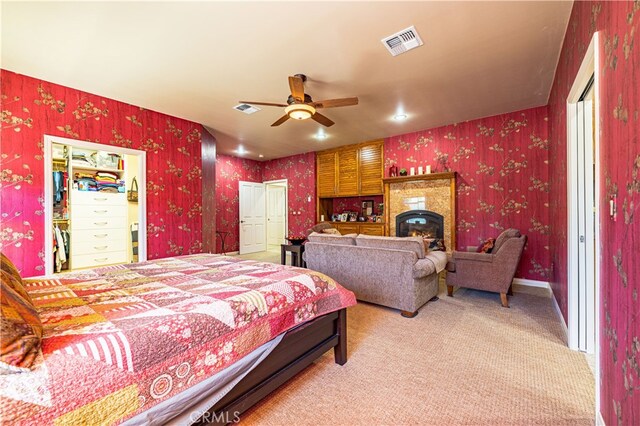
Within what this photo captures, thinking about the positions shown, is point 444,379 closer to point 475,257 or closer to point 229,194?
point 475,257

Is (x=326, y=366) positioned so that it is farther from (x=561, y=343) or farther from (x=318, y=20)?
(x=318, y=20)

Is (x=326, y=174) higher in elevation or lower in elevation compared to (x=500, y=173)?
higher

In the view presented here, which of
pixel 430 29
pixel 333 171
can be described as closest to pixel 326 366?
pixel 430 29

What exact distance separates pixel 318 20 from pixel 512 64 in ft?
7.13

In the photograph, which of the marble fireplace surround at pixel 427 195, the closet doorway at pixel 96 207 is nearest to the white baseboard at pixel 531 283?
the marble fireplace surround at pixel 427 195

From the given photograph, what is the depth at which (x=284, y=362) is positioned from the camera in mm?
1622

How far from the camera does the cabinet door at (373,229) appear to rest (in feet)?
18.7

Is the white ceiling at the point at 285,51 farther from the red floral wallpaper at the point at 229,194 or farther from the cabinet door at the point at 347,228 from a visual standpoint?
the red floral wallpaper at the point at 229,194

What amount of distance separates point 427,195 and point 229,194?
16.4 feet

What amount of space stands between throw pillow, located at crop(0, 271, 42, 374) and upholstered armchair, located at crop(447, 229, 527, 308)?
3.79 metres

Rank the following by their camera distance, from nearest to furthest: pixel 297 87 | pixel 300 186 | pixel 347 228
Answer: pixel 297 87
pixel 347 228
pixel 300 186

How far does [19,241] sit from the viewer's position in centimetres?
290

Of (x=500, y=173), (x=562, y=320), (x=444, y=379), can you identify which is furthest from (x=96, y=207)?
(x=500, y=173)

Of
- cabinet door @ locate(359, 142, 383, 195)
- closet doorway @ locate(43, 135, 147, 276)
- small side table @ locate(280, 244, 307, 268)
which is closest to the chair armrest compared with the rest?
small side table @ locate(280, 244, 307, 268)
